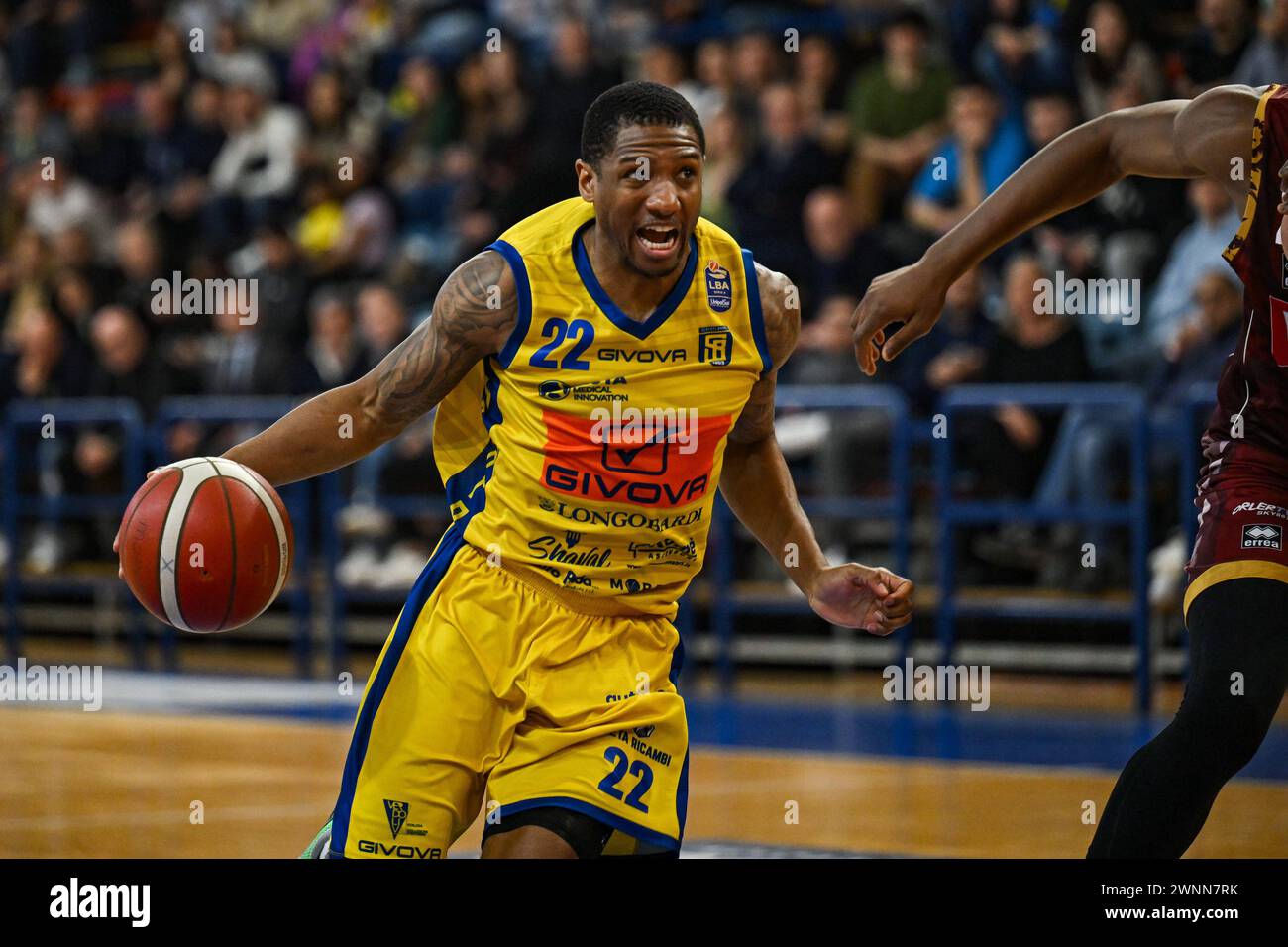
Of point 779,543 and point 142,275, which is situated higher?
point 142,275

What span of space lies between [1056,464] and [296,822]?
4.44 metres

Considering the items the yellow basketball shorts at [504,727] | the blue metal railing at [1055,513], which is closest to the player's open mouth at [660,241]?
the yellow basketball shorts at [504,727]

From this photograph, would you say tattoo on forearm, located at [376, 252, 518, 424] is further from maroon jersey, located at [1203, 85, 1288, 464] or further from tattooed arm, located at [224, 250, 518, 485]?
maroon jersey, located at [1203, 85, 1288, 464]

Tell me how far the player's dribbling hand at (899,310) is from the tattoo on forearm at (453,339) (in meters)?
0.70

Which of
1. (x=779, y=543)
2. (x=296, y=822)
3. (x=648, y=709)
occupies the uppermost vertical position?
(x=779, y=543)

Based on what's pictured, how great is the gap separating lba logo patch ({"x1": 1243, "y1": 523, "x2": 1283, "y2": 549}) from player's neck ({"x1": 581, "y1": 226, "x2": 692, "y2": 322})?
1223 mm

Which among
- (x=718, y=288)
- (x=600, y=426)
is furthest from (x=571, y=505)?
(x=718, y=288)

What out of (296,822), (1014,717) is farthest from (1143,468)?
(296,822)

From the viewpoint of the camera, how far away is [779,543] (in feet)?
14.1

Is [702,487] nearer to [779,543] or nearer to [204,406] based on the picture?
[779,543]

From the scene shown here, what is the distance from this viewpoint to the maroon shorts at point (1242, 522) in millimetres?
3529

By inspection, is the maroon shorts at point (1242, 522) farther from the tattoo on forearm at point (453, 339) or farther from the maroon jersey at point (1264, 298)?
the tattoo on forearm at point (453, 339)

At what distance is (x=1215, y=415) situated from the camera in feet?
12.5

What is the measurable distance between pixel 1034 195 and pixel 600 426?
954mm
